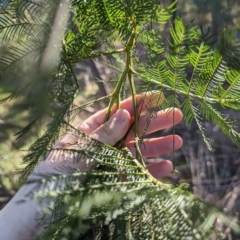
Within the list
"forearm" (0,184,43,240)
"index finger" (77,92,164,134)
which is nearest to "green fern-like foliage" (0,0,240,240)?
"index finger" (77,92,164,134)

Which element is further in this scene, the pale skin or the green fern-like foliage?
the pale skin

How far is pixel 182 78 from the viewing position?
64 centimetres

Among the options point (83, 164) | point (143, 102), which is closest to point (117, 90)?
point (143, 102)

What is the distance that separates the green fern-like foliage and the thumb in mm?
25

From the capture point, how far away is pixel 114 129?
0.73 meters

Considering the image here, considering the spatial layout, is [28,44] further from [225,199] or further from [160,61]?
[225,199]

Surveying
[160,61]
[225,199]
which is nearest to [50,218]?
[160,61]

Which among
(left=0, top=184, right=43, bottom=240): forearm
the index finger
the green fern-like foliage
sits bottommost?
(left=0, top=184, right=43, bottom=240): forearm

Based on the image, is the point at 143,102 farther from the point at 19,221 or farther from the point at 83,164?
the point at 19,221

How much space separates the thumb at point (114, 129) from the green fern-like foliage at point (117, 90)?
1.0 inches

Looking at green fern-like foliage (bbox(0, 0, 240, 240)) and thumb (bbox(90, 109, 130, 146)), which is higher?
green fern-like foliage (bbox(0, 0, 240, 240))

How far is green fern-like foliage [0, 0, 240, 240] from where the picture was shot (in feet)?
1.39

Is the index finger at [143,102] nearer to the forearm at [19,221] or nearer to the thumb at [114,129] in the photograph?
the thumb at [114,129]

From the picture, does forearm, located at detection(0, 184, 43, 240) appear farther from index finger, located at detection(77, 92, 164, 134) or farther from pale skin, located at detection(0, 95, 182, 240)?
index finger, located at detection(77, 92, 164, 134)
